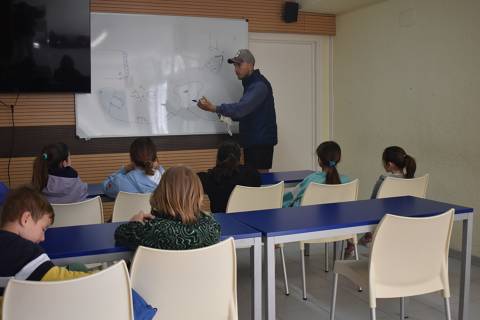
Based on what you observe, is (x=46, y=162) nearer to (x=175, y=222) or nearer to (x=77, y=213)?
(x=77, y=213)

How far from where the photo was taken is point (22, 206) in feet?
5.65

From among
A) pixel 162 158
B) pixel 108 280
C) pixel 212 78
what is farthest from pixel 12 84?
pixel 108 280

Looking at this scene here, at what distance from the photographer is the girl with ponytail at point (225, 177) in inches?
130

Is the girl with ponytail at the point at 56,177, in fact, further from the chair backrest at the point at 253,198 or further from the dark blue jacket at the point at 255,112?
the dark blue jacket at the point at 255,112

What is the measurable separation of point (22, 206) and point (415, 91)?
394 cm

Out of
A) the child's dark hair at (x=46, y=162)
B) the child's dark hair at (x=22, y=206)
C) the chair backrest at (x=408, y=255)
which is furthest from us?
the child's dark hair at (x=46, y=162)

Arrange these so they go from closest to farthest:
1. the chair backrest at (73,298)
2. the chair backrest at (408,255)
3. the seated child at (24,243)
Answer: the chair backrest at (73,298)
the seated child at (24,243)
the chair backrest at (408,255)

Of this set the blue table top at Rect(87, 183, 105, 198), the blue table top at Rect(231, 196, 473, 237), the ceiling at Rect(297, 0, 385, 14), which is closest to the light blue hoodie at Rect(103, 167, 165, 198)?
the blue table top at Rect(87, 183, 105, 198)

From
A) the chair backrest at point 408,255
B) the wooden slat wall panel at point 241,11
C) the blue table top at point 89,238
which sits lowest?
the chair backrest at point 408,255

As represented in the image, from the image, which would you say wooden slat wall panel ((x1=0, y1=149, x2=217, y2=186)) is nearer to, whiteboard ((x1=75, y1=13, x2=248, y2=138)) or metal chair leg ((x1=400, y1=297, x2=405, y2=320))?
whiteboard ((x1=75, y1=13, x2=248, y2=138))

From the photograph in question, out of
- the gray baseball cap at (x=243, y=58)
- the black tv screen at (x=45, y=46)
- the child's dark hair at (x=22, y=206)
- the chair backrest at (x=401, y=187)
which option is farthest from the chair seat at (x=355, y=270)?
the black tv screen at (x=45, y=46)

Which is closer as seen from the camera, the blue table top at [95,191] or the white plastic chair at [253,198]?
the white plastic chair at [253,198]

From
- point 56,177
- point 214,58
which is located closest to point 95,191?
point 56,177

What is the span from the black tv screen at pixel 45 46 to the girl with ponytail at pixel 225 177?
1941 millimetres
